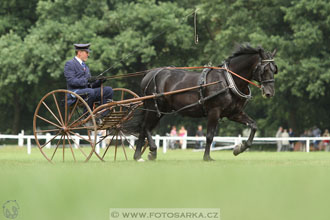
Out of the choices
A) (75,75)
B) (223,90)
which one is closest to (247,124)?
(223,90)

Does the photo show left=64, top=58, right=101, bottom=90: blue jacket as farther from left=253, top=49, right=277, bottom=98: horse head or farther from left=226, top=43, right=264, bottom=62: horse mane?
left=253, top=49, right=277, bottom=98: horse head

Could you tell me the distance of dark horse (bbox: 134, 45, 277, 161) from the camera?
501 inches

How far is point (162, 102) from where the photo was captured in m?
13.6

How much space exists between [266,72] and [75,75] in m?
3.44

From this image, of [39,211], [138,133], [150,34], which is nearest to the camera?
[39,211]

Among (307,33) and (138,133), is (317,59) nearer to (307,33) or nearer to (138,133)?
(307,33)

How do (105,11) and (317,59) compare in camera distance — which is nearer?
(317,59)

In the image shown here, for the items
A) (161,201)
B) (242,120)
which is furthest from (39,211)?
(242,120)

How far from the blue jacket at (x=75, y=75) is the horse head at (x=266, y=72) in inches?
122

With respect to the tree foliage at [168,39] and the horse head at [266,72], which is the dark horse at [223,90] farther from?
the tree foliage at [168,39]

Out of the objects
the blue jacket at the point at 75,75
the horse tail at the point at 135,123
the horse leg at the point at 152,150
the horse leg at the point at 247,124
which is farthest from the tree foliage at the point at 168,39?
the blue jacket at the point at 75,75

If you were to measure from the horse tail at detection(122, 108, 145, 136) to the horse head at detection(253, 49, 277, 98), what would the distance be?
8.25ft

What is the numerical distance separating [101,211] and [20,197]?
521 millimetres

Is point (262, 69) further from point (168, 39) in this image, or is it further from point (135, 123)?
point (168, 39)
